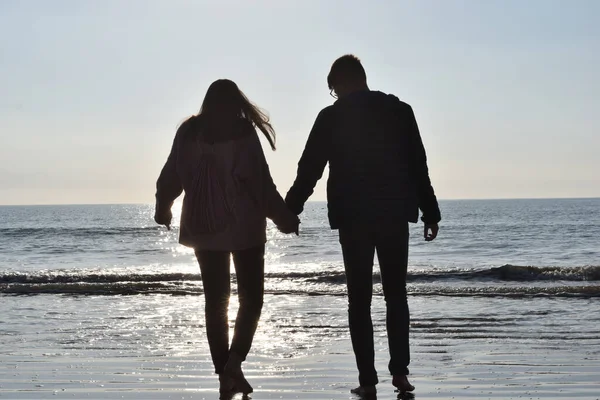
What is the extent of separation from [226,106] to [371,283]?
Result: 1093 mm

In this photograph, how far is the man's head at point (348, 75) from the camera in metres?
3.82

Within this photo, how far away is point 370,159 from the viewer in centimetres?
368

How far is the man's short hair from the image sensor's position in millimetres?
3816

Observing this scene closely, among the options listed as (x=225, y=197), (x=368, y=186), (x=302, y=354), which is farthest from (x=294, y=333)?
(x=368, y=186)

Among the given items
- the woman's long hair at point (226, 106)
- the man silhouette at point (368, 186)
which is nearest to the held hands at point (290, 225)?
the man silhouette at point (368, 186)

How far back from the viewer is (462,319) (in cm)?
816

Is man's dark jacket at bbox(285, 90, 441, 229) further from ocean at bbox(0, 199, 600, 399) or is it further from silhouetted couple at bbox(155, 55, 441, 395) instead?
ocean at bbox(0, 199, 600, 399)

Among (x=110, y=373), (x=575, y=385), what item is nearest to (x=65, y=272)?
(x=110, y=373)

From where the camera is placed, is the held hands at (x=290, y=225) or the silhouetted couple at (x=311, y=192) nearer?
the silhouetted couple at (x=311, y=192)

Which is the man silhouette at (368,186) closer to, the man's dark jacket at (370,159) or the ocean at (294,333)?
the man's dark jacket at (370,159)

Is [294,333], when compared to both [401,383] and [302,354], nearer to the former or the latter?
[302,354]

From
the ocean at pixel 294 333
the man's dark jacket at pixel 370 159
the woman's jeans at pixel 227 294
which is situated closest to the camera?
the man's dark jacket at pixel 370 159

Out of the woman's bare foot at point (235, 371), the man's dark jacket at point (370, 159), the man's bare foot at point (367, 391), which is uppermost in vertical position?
the man's dark jacket at point (370, 159)

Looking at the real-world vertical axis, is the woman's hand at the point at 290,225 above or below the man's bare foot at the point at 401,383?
above
